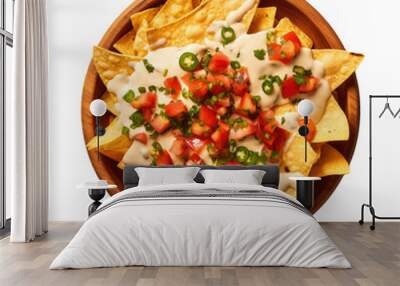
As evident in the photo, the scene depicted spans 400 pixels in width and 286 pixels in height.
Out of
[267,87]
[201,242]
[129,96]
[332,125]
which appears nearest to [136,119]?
[129,96]

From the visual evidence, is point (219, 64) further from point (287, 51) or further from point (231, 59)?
point (287, 51)

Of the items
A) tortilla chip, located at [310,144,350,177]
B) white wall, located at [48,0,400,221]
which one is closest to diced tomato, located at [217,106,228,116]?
tortilla chip, located at [310,144,350,177]

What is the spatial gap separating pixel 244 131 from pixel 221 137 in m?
0.25

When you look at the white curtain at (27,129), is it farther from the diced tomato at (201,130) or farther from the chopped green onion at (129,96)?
the diced tomato at (201,130)

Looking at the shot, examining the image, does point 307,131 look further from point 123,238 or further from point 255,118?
point 123,238

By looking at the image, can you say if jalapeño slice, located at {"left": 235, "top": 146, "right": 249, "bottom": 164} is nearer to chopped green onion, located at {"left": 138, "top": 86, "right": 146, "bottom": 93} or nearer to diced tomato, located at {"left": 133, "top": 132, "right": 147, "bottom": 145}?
diced tomato, located at {"left": 133, "top": 132, "right": 147, "bottom": 145}

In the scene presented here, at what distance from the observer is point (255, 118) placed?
655cm

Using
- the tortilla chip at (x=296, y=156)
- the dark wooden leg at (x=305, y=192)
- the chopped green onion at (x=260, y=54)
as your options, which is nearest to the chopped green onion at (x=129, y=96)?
the chopped green onion at (x=260, y=54)

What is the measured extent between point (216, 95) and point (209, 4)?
0.98m

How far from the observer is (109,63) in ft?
21.7

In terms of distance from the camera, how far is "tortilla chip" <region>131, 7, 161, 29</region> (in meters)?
6.65

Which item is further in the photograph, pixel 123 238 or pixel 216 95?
pixel 216 95

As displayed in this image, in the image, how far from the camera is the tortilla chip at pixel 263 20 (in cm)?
664

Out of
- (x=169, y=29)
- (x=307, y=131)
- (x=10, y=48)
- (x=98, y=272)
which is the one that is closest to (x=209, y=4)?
(x=169, y=29)
